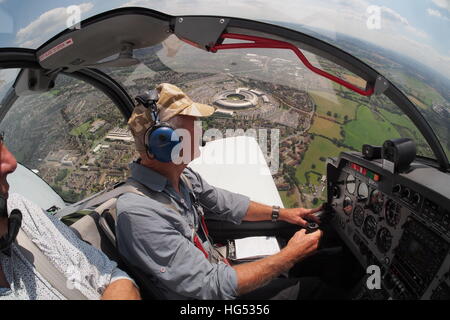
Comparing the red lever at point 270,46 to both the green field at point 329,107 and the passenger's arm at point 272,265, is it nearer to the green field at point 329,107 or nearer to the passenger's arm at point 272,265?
the passenger's arm at point 272,265

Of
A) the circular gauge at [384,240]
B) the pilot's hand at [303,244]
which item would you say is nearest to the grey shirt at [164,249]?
the pilot's hand at [303,244]

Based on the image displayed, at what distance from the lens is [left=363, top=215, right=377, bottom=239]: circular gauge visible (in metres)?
1.57

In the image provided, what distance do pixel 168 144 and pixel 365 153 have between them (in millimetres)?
1180

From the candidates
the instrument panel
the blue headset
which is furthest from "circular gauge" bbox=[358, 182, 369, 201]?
the blue headset

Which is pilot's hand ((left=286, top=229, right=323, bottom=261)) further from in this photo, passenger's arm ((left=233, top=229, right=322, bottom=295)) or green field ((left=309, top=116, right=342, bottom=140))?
green field ((left=309, top=116, right=342, bottom=140))

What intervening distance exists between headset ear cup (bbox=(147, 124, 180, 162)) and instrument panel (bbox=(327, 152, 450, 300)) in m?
1.13

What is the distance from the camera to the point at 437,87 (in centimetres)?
163

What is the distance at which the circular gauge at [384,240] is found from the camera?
1.45 metres

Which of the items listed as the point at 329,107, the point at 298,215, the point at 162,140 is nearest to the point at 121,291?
the point at 162,140

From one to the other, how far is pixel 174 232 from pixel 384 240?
45.2 inches

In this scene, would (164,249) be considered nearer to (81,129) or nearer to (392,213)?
(392,213)

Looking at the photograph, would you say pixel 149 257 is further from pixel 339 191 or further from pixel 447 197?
pixel 339 191

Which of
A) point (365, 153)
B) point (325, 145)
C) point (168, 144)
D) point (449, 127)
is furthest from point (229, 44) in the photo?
point (325, 145)

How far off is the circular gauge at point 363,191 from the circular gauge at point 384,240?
0.22 m
